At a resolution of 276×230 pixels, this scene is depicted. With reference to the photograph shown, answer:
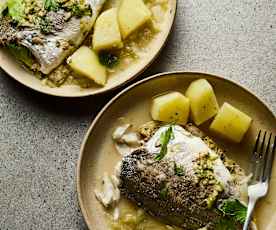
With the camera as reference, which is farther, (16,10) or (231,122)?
(16,10)

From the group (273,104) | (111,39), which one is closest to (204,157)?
(273,104)

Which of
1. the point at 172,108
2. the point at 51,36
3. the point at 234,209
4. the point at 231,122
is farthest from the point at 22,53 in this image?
the point at 234,209

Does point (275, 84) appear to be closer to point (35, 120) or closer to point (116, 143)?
point (116, 143)

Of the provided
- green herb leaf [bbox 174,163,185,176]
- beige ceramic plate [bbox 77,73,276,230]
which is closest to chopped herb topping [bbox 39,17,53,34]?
beige ceramic plate [bbox 77,73,276,230]

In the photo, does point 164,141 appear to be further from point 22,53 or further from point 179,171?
point 22,53

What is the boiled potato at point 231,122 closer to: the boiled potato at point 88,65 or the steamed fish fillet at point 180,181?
the steamed fish fillet at point 180,181

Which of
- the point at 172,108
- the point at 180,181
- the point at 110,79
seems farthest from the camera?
the point at 110,79

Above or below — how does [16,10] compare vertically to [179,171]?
above
